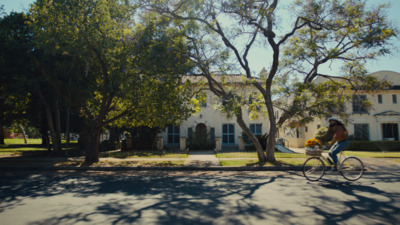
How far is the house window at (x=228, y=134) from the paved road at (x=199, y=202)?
16.6 m

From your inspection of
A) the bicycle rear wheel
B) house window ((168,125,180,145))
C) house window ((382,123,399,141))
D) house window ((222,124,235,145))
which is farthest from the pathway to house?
house window ((382,123,399,141))

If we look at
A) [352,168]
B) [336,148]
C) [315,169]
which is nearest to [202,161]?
[315,169]

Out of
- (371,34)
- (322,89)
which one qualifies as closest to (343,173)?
(322,89)

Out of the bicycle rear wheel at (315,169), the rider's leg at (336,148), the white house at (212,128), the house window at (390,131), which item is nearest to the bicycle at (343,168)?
the bicycle rear wheel at (315,169)

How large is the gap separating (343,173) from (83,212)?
725cm

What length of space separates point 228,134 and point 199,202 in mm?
19320

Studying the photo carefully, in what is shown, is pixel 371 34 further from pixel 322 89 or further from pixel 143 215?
pixel 143 215

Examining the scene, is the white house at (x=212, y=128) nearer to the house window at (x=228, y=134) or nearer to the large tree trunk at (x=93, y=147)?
the house window at (x=228, y=134)

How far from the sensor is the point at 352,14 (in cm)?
1246

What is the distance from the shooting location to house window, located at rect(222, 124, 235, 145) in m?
25.0

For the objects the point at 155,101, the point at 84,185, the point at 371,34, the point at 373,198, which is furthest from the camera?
the point at 155,101

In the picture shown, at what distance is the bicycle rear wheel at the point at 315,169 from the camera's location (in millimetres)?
8430

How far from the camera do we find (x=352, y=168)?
8.34 m

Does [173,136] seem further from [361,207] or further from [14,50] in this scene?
[361,207]
